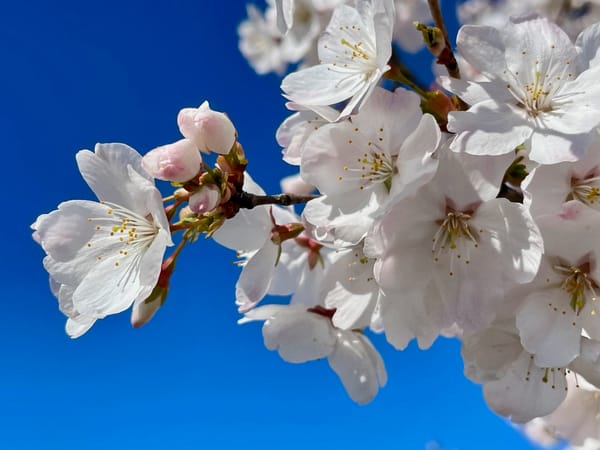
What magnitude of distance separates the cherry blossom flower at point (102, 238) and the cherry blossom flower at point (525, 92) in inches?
26.7

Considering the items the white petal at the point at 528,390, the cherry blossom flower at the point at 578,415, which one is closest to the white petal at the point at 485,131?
the white petal at the point at 528,390

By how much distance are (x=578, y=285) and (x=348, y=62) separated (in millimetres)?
761

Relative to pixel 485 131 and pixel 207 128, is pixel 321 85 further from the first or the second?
pixel 485 131

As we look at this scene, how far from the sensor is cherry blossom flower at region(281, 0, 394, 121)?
1206mm

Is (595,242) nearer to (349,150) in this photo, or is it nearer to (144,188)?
(349,150)

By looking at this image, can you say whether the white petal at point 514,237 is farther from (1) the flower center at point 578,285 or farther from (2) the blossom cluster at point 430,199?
(1) the flower center at point 578,285

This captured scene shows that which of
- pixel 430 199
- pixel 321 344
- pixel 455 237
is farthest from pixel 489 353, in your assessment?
A: pixel 321 344

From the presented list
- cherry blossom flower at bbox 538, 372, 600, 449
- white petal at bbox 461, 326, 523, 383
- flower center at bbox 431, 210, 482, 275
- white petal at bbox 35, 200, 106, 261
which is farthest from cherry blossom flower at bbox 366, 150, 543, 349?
cherry blossom flower at bbox 538, 372, 600, 449

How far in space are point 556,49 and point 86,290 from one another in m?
1.16

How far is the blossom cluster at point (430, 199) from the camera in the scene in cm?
113

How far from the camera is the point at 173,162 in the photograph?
115 centimetres

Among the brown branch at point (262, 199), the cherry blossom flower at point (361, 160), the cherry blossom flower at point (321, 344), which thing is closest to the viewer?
the cherry blossom flower at point (361, 160)

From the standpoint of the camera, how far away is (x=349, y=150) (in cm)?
125

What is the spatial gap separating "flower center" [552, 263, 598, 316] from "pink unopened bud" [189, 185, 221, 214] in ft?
2.50
